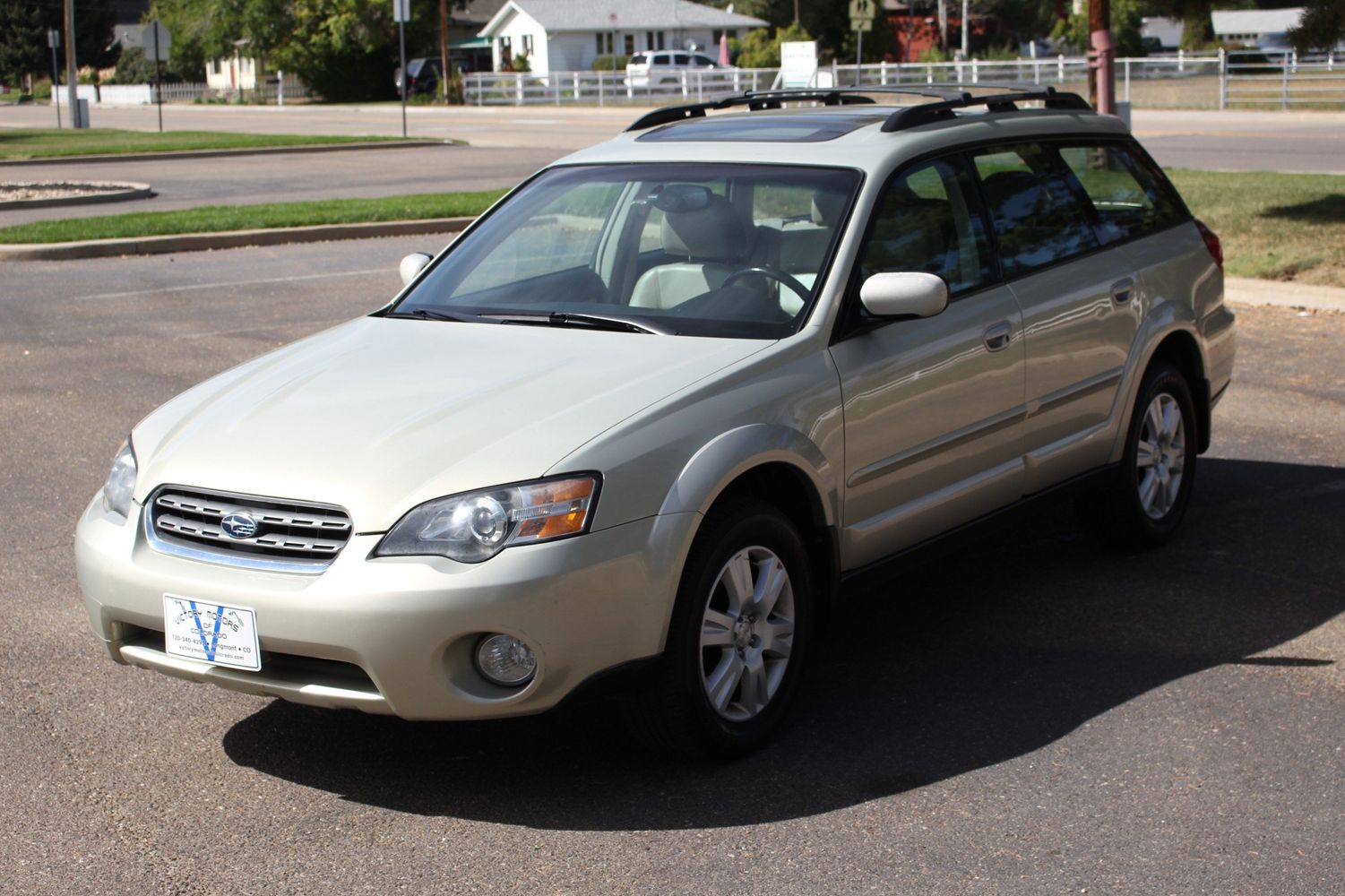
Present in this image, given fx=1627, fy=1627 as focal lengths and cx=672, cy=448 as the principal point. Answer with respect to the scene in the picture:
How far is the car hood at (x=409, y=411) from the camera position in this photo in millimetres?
4078

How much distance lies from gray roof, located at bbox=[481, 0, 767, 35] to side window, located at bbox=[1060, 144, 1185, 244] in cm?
7175

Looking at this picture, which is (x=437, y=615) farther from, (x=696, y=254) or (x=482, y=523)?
(x=696, y=254)

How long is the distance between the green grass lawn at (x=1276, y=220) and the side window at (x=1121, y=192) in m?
6.57

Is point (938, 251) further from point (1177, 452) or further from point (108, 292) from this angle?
point (108, 292)

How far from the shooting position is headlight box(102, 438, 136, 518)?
14.9ft

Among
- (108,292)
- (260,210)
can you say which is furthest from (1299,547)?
(260,210)

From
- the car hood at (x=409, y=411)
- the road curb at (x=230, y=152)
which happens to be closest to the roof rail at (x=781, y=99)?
the car hood at (x=409, y=411)

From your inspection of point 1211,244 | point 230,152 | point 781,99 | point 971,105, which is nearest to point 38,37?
point 230,152

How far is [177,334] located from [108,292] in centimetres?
259

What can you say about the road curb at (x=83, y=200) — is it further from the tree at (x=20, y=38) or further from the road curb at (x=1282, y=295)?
the tree at (x=20, y=38)

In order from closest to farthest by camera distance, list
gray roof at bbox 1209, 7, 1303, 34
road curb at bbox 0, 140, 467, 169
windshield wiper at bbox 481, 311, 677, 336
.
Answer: windshield wiper at bbox 481, 311, 677, 336 < road curb at bbox 0, 140, 467, 169 < gray roof at bbox 1209, 7, 1303, 34

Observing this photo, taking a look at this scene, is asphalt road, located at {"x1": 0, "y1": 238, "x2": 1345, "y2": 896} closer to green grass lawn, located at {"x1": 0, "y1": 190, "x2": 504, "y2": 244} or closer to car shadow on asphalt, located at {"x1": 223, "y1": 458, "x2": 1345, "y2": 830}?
car shadow on asphalt, located at {"x1": 223, "y1": 458, "x2": 1345, "y2": 830}

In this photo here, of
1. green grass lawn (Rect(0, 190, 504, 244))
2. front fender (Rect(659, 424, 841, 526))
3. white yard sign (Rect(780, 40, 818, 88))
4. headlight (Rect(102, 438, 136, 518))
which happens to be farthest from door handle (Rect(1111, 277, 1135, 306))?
white yard sign (Rect(780, 40, 818, 88))

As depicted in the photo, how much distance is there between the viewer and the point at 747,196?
17.4ft
